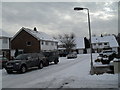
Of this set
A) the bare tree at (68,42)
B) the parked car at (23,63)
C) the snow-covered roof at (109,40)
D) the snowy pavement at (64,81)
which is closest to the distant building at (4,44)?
the parked car at (23,63)

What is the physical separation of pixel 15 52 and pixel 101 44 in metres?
62.0

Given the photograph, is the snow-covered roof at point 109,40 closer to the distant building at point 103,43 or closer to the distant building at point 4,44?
the distant building at point 103,43

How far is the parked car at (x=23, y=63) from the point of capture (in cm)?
1928

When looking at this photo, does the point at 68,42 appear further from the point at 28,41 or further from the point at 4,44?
the point at 4,44

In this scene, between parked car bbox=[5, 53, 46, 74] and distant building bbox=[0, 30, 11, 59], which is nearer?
parked car bbox=[5, 53, 46, 74]

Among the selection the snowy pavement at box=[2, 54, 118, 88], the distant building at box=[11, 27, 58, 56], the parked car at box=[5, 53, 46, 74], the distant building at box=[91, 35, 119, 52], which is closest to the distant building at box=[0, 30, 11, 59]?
the distant building at box=[11, 27, 58, 56]

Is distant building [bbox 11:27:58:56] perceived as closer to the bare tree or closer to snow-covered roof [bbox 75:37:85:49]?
the bare tree

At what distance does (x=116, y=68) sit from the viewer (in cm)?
1479

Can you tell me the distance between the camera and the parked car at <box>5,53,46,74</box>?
19.3m

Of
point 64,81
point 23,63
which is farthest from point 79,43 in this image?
point 64,81

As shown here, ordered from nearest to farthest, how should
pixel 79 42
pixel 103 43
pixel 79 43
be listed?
pixel 79 43 → pixel 79 42 → pixel 103 43

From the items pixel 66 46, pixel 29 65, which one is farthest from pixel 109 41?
pixel 29 65

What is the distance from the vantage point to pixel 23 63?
19812 millimetres

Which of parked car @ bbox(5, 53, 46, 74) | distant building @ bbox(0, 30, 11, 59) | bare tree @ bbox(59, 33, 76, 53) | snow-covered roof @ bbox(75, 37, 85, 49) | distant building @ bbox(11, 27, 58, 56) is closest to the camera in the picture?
parked car @ bbox(5, 53, 46, 74)
